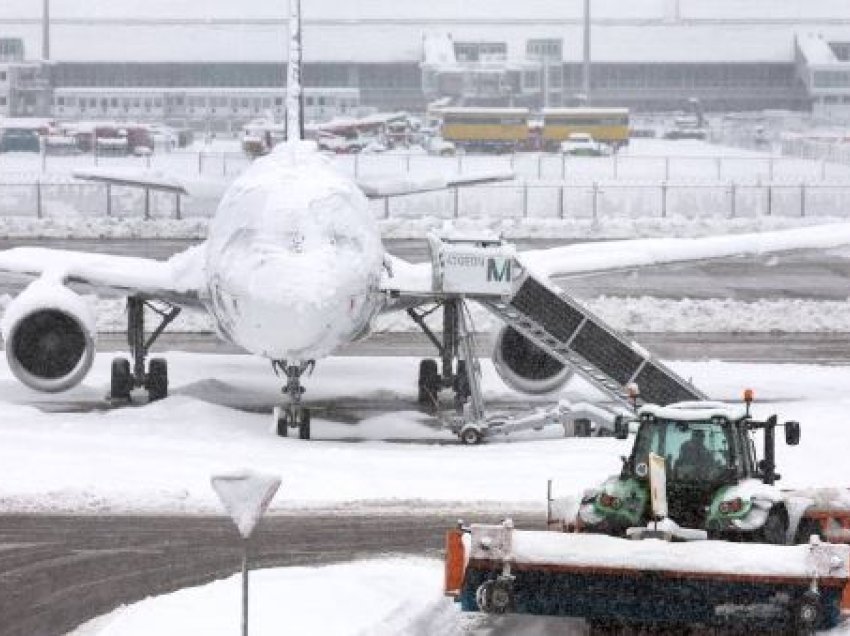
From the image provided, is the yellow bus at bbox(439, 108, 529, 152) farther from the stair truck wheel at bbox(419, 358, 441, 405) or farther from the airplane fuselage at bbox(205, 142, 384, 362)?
the airplane fuselage at bbox(205, 142, 384, 362)

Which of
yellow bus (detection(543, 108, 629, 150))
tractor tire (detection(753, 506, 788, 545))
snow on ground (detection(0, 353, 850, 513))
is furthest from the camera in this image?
yellow bus (detection(543, 108, 629, 150))

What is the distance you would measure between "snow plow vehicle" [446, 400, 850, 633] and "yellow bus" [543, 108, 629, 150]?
94410mm

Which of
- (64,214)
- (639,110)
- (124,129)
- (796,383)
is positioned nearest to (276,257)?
(796,383)

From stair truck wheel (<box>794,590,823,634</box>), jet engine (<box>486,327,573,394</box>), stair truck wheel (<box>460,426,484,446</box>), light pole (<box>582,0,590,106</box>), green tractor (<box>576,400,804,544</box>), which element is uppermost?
light pole (<box>582,0,590,106</box>)

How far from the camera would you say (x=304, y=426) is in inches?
1186

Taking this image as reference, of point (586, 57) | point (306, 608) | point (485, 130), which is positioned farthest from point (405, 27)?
point (306, 608)

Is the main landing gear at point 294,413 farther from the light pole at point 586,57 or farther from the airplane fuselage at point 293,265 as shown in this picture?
the light pole at point 586,57

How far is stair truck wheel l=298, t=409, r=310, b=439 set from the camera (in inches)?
1184

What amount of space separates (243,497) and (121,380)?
18995 millimetres

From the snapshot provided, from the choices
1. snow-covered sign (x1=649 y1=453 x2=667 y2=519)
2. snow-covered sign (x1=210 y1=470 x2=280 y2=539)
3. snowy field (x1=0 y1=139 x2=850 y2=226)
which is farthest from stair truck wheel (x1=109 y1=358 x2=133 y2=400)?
snowy field (x1=0 y1=139 x2=850 y2=226)

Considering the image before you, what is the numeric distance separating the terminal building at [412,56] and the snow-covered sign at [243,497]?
121 meters

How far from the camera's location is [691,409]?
60.3 ft

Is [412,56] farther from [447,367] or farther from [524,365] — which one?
[524,365]

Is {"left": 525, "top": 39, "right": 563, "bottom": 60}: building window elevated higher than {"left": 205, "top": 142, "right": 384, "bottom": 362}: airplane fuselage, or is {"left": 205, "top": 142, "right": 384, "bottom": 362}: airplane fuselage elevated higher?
{"left": 525, "top": 39, "right": 563, "bottom": 60}: building window
